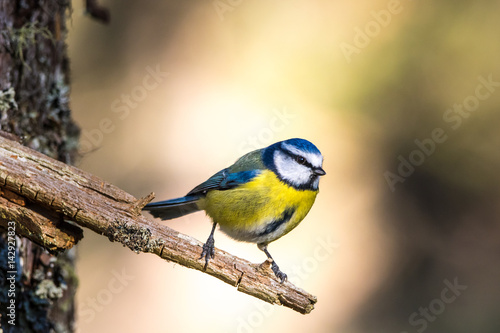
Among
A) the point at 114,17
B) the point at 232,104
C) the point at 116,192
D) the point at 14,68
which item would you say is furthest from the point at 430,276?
the point at 114,17

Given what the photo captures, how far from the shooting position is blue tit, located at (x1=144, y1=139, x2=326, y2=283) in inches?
124

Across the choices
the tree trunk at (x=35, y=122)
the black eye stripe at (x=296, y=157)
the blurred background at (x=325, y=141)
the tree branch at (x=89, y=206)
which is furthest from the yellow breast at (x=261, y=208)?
the blurred background at (x=325, y=141)

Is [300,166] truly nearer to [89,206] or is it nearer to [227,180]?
[227,180]

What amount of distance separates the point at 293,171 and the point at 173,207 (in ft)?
2.83

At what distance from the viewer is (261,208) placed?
3.12m

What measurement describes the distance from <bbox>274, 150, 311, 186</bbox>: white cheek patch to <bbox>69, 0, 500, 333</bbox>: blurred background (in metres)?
2.19

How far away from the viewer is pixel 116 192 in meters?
2.45

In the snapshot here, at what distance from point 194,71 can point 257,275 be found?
485cm

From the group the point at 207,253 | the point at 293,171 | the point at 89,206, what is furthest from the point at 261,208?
the point at 89,206

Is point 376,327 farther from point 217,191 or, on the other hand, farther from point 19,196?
point 19,196

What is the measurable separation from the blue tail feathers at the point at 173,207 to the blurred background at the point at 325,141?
6.11ft

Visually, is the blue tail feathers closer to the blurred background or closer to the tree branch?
the tree branch

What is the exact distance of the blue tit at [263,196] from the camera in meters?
3.14

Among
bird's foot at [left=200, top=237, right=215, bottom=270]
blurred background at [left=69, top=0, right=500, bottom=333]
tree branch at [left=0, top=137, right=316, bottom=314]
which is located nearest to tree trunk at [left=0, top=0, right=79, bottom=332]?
tree branch at [left=0, top=137, right=316, bottom=314]
